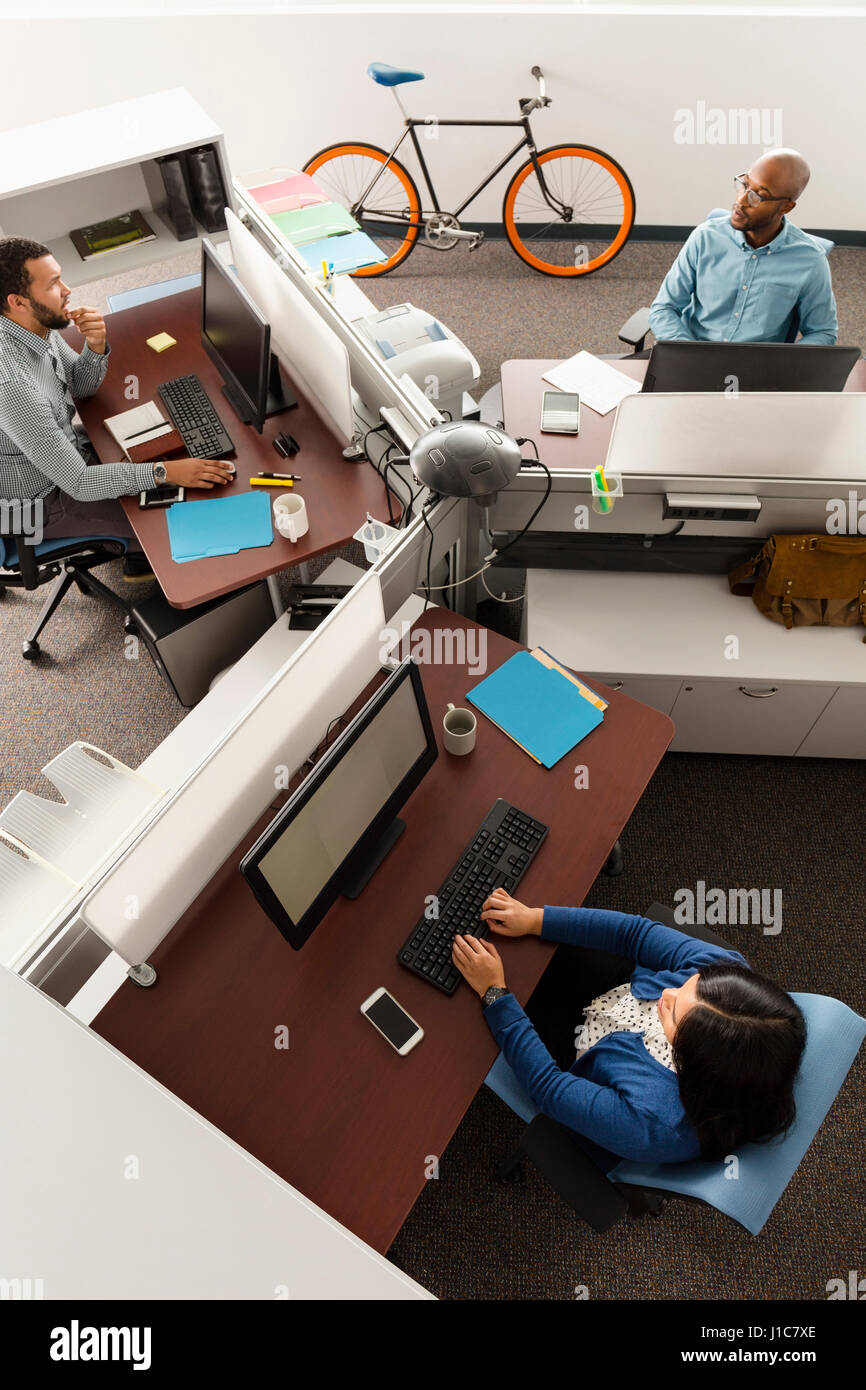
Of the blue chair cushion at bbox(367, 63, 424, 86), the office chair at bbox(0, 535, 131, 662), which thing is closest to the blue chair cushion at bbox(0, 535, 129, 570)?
the office chair at bbox(0, 535, 131, 662)

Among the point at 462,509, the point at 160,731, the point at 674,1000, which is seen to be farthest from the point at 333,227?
the point at 674,1000

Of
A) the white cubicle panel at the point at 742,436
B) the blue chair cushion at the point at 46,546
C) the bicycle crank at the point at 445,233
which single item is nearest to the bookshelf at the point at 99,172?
the blue chair cushion at the point at 46,546

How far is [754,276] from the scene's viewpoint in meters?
2.74

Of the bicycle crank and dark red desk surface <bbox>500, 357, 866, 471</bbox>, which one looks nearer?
dark red desk surface <bbox>500, 357, 866, 471</bbox>

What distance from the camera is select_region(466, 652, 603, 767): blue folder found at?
1.89 m

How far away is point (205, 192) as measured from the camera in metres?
2.77

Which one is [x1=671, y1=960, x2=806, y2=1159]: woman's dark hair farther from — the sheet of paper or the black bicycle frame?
the black bicycle frame

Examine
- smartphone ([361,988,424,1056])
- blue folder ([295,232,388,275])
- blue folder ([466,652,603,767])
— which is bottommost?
smartphone ([361,988,424,1056])

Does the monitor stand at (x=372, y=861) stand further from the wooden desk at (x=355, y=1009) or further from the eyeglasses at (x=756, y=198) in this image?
the eyeglasses at (x=756, y=198)

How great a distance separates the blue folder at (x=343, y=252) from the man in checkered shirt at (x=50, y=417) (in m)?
0.85

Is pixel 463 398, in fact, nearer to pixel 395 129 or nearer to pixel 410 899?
pixel 395 129

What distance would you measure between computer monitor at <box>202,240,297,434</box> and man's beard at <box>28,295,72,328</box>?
0.44 meters

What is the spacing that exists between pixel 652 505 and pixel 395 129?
2918mm

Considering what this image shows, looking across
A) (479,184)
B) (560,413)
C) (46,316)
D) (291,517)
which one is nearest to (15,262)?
Answer: (46,316)
